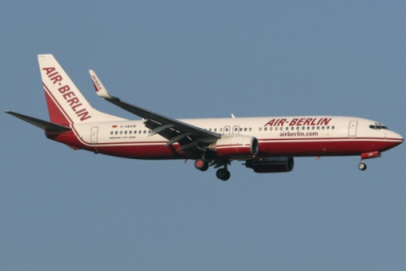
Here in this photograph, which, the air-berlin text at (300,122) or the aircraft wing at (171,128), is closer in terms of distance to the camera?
the aircraft wing at (171,128)

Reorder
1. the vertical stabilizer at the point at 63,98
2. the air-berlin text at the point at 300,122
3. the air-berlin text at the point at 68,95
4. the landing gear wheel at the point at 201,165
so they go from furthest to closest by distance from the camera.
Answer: the air-berlin text at the point at 68,95 → the vertical stabilizer at the point at 63,98 → the landing gear wheel at the point at 201,165 → the air-berlin text at the point at 300,122

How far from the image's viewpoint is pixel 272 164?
2840 inches

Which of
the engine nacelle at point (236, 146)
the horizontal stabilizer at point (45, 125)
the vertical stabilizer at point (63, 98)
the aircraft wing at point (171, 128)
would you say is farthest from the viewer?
the vertical stabilizer at point (63, 98)

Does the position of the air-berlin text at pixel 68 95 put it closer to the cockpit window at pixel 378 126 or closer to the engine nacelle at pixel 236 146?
the engine nacelle at pixel 236 146

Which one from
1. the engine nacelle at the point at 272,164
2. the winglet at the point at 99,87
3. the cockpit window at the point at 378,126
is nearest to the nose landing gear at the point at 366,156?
the cockpit window at the point at 378,126

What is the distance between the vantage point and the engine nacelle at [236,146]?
66688 mm

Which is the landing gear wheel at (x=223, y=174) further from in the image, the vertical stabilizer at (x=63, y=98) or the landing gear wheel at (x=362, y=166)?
the landing gear wheel at (x=362, y=166)

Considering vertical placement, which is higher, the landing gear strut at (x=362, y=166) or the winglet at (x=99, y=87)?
the winglet at (x=99, y=87)

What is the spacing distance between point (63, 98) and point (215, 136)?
48.6 feet

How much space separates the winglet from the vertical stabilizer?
37.2 feet

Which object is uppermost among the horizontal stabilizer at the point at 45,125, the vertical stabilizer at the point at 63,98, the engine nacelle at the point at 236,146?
the vertical stabilizer at the point at 63,98

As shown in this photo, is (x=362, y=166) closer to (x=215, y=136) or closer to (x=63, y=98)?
(x=215, y=136)

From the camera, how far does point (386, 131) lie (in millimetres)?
67375

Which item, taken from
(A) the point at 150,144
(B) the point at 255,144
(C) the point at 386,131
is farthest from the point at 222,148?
(C) the point at 386,131
